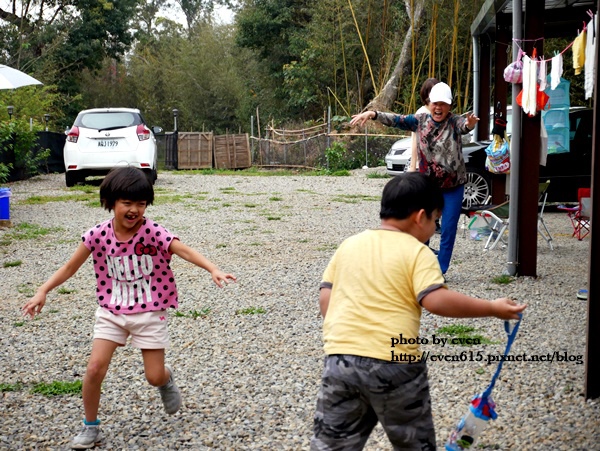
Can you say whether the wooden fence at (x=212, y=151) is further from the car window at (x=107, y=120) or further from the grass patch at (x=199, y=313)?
the grass patch at (x=199, y=313)

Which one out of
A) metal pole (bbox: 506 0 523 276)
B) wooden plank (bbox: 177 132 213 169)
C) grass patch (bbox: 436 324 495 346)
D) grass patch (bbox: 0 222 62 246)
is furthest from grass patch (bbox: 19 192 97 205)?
wooden plank (bbox: 177 132 213 169)

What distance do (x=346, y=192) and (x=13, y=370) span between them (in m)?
11.6

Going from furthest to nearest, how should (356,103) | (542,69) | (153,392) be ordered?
(356,103) < (542,69) < (153,392)

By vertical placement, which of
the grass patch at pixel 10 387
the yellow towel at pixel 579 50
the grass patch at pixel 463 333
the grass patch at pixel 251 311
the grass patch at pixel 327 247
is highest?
the yellow towel at pixel 579 50

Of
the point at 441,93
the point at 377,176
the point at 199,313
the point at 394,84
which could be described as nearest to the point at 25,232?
the point at 199,313

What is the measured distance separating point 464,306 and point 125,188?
1.58 meters

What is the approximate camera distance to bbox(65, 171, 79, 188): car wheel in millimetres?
16828

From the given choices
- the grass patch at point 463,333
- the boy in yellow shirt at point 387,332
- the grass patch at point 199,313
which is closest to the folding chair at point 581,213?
the grass patch at point 463,333

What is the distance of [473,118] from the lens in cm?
621

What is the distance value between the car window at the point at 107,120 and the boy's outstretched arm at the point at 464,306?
14.3 metres

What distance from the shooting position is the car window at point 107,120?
52.9ft

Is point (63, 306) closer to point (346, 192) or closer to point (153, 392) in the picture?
point (153, 392)

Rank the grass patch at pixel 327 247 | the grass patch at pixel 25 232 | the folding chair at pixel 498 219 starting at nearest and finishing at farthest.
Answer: the folding chair at pixel 498 219 < the grass patch at pixel 327 247 < the grass patch at pixel 25 232

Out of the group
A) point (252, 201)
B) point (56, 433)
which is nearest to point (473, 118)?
point (56, 433)
